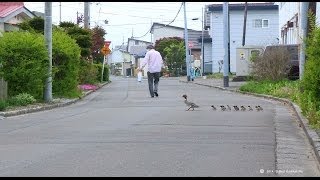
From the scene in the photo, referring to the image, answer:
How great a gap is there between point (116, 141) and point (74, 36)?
19008 mm

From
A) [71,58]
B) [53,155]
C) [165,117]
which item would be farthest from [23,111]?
[53,155]

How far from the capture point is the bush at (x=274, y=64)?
878 inches

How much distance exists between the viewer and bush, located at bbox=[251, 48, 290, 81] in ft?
73.2

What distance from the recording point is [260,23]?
2302 inches

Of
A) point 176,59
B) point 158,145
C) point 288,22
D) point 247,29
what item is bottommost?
point 158,145

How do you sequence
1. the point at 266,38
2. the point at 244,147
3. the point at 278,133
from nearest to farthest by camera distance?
the point at 244,147, the point at 278,133, the point at 266,38

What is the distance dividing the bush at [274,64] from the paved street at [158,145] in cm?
872

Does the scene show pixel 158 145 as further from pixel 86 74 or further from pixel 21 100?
pixel 86 74

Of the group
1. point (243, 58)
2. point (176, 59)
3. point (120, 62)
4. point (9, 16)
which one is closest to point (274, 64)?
point (243, 58)

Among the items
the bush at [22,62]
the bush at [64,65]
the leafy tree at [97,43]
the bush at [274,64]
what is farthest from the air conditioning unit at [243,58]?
the bush at [22,62]

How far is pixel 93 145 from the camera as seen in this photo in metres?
8.91

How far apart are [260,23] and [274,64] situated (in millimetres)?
36999

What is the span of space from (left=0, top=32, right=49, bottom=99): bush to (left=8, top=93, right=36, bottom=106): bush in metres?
0.46

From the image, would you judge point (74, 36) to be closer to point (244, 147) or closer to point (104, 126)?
point (104, 126)
